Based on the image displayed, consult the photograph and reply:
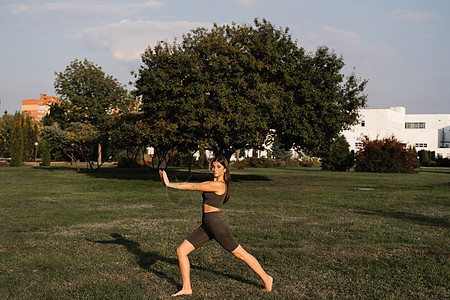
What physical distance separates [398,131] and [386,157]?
5204 cm

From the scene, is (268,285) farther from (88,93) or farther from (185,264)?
(88,93)

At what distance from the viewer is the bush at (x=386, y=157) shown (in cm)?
4447

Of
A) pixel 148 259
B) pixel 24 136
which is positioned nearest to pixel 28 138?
pixel 24 136

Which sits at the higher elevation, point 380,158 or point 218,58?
point 218,58

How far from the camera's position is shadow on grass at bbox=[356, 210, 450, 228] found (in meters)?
11.7

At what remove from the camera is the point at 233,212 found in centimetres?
1325

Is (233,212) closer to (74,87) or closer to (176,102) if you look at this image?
(176,102)

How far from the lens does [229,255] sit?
26.0 ft

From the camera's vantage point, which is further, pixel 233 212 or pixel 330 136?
pixel 330 136

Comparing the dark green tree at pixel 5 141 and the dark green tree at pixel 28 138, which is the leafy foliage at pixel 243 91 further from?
the dark green tree at pixel 5 141

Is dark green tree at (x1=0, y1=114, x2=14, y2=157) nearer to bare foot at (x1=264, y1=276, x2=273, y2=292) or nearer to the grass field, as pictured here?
the grass field

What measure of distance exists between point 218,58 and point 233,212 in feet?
41.3

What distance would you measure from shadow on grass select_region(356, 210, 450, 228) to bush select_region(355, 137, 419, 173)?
107 feet

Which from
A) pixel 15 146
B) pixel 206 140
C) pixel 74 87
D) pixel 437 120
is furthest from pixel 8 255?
pixel 437 120
